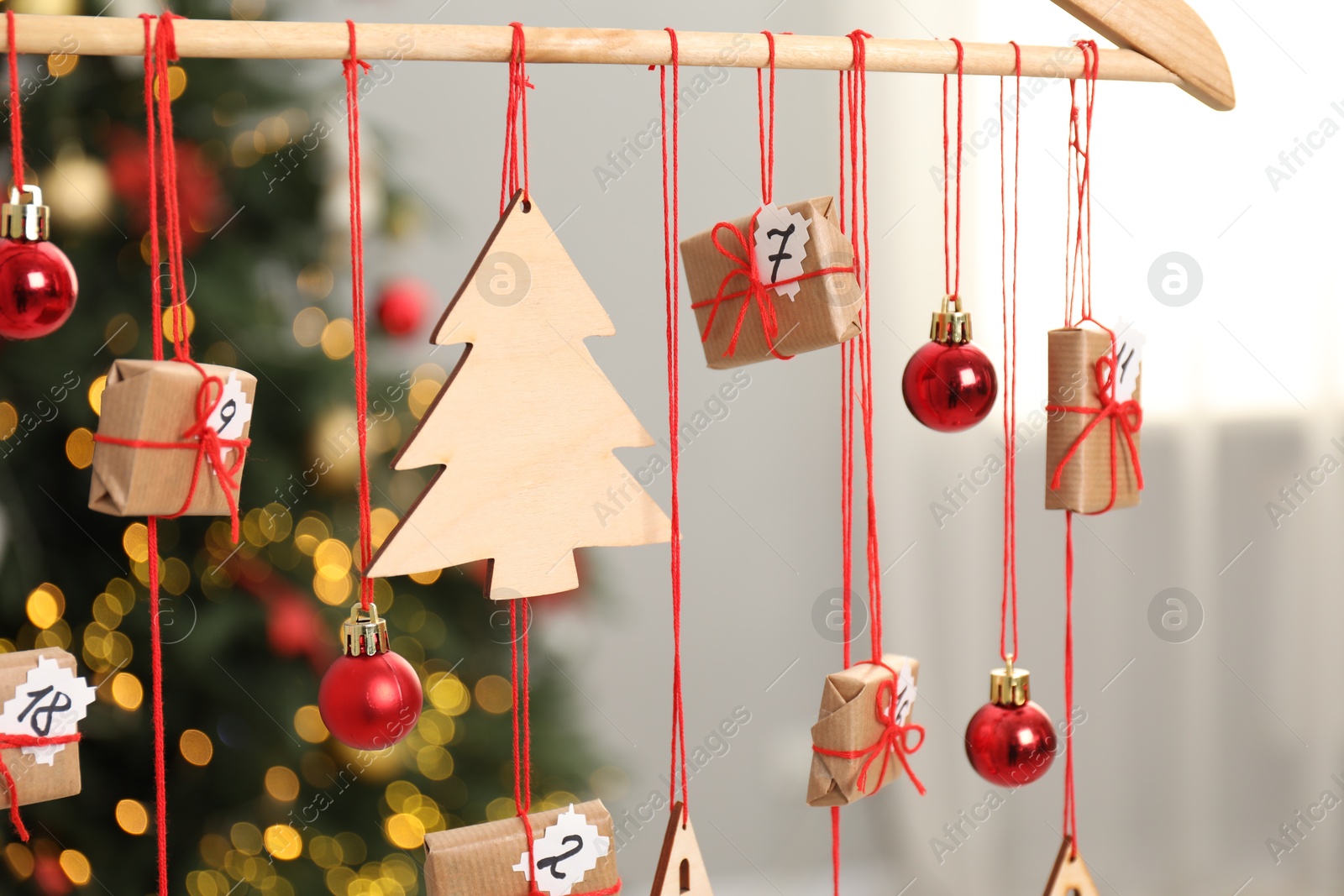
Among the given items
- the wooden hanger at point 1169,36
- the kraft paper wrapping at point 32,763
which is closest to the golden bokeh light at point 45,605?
the kraft paper wrapping at point 32,763

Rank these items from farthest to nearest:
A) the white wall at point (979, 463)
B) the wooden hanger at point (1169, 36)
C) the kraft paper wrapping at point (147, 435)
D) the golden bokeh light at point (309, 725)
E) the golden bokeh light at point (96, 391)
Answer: the white wall at point (979, 463) < the golden bokeh light at point (309, 725) < the golden bokeh light at point (96, 391) < the wooden hanger at point (1169, 36) < the kraft paper wrapping at point (147, 435)

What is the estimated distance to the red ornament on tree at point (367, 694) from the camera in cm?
84

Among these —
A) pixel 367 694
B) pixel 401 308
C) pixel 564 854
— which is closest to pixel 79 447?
pixel 401 308

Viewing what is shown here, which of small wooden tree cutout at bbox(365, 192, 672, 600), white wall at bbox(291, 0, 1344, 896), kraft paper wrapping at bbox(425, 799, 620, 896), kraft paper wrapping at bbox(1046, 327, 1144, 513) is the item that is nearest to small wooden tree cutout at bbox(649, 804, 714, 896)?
kraft paper wrapping at bbox(425, 799, 620, 896)

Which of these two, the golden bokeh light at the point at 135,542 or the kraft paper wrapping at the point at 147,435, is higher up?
the kraft paper wrapping at the point at 147,435

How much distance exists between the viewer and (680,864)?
36.0 inches

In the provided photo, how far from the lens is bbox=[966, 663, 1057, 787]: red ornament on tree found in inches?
42.1

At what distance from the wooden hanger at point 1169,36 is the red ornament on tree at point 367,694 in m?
0.80

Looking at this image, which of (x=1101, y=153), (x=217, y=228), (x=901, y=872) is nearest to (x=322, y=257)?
(x=217, y=228)

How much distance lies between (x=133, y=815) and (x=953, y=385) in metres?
1.11

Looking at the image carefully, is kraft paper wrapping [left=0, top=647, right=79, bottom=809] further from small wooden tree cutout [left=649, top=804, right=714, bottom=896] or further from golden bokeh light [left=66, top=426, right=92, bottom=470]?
golden bokeh light [left=66, top=426, right=92, bottom=470]

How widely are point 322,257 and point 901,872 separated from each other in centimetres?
168

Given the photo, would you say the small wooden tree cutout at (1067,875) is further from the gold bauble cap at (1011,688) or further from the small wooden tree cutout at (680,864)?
the small wooden tree cutout at (680,864)

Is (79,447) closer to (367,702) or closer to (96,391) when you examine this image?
(96,391)
